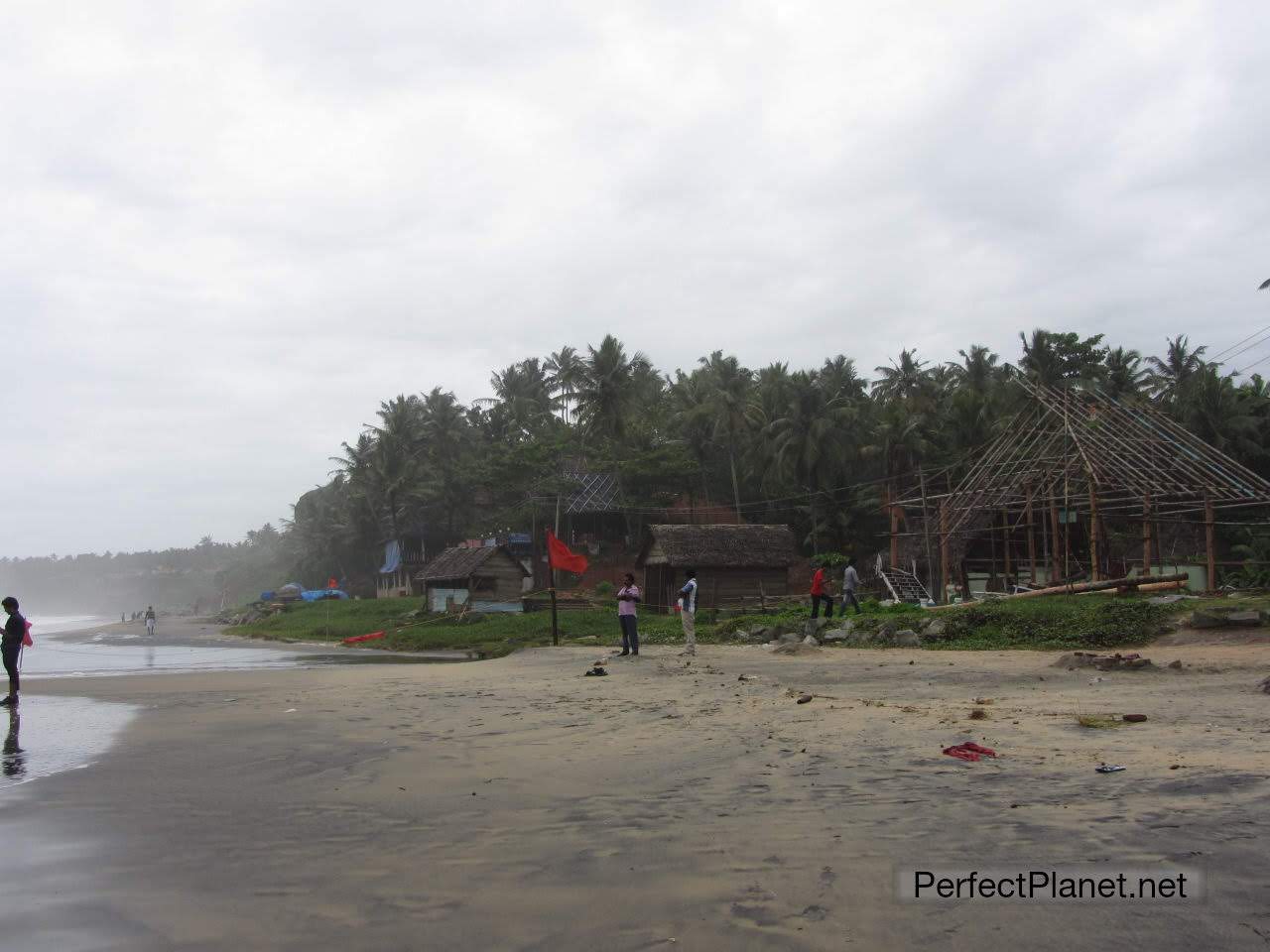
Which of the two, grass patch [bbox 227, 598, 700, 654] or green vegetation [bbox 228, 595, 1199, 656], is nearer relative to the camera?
green vegetation [bbox 228, 595, 1199, 656]

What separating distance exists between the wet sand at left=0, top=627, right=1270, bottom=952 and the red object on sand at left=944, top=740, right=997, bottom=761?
18 cm

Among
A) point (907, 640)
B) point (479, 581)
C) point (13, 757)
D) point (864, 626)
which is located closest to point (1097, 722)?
point (13, 757)

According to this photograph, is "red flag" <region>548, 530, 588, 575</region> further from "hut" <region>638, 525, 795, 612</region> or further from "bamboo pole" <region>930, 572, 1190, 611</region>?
"hut" <region>638, 525, 795, 612</region>

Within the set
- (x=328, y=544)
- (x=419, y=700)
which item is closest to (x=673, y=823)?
(x=419, y=700)

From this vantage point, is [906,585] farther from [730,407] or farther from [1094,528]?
[730,407]

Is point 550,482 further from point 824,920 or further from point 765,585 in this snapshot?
point 824,920

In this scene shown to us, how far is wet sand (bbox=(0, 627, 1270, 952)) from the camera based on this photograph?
11.7 ft

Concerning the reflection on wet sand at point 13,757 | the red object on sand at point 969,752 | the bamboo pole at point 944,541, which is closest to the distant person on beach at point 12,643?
the reflection on wet sand at point 13,757

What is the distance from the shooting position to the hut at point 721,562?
37.4m

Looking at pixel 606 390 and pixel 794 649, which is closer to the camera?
pixel 794 649

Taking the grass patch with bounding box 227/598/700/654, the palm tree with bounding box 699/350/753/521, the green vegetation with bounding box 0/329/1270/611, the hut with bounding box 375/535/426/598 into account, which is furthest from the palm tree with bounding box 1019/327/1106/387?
the hut with bounding box 375/535/426/598

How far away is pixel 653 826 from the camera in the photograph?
4.93 metres

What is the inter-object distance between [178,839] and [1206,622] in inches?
595

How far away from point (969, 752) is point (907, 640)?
39.1 feet
